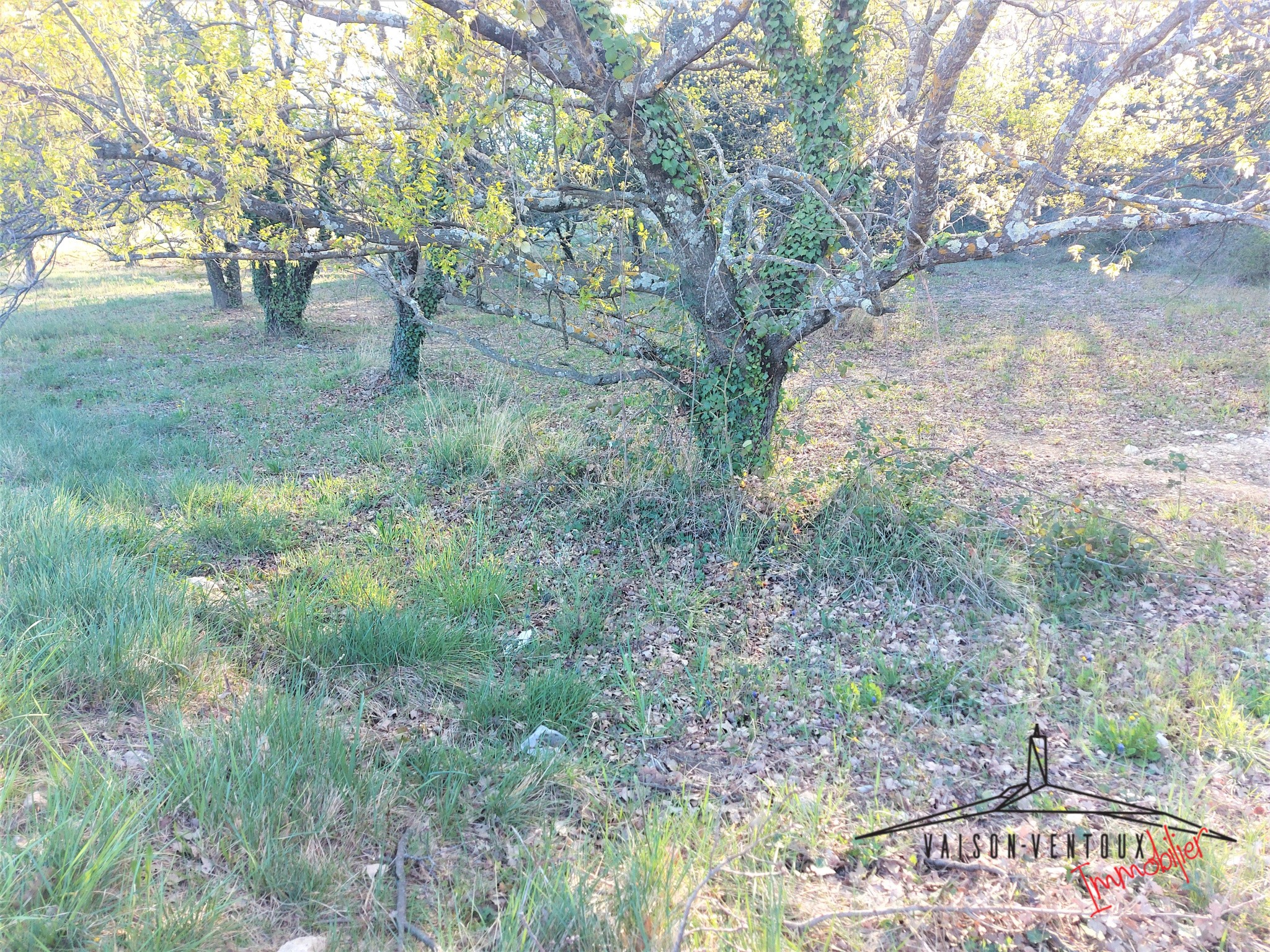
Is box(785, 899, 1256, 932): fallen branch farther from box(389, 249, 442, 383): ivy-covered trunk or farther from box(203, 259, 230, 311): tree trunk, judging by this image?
box(203, 259, 230, 311): tree trunk

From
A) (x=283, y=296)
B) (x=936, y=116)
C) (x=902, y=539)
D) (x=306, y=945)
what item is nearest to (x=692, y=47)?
(x=936, y=116)

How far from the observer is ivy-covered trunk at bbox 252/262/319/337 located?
560 inches

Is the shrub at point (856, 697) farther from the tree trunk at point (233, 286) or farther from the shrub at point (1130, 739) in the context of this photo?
the tree trunk at point (233, 286)

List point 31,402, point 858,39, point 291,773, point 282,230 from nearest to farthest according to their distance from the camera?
point 291,773, point 858,39, point 282,230, point 31,402

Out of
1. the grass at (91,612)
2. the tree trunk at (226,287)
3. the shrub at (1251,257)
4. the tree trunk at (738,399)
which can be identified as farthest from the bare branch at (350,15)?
the shrub at (1251,257)

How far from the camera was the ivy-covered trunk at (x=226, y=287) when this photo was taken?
17.6m

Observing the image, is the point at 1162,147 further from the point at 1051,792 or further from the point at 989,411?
the point at 1051,792

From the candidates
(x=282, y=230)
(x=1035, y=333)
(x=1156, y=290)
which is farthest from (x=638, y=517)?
(x=1156, y=290)

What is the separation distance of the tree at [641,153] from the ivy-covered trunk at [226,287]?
11804 mm

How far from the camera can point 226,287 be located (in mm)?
17922

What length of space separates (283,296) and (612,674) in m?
13.3

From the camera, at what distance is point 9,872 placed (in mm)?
2035

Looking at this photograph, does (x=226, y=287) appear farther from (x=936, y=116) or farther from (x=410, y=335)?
(x=936, y=116)

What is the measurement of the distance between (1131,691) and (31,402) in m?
12.7
